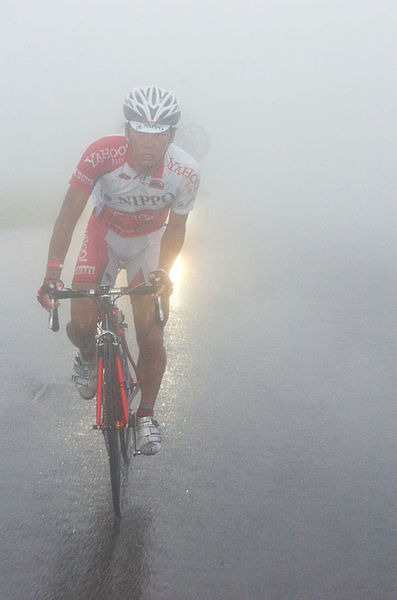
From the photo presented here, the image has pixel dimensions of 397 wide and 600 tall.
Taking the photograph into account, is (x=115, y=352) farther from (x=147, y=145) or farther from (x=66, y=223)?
(x=147, y=145)

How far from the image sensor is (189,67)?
434ft

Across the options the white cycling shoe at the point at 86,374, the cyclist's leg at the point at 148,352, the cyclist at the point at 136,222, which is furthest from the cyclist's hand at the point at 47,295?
the white cycling shoe at the point at 86,374

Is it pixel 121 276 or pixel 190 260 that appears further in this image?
pixel 190 260

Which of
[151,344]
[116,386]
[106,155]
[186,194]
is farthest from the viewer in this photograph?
[186,194]

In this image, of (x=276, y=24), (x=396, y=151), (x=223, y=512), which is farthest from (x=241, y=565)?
(x=276, y=24)

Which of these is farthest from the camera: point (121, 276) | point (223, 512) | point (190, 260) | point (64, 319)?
point (190, 260)

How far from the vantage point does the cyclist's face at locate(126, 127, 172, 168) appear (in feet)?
15.2

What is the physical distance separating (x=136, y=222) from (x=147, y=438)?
1509 millimetres

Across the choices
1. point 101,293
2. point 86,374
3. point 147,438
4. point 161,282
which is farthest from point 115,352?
point 86,374

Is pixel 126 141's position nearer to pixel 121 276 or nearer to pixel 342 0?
pixel 121 276

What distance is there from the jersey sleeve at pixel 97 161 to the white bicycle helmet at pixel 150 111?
0.23 metres

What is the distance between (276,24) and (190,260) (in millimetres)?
160504

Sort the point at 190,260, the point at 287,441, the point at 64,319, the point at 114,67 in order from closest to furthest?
1. the point at 287,441
2. the point at 64,319
3. the point at 190,260
4. the point at 114,67

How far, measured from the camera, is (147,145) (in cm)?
464
